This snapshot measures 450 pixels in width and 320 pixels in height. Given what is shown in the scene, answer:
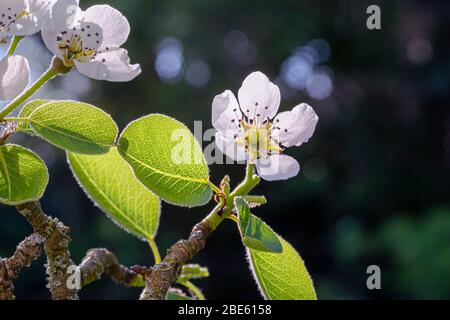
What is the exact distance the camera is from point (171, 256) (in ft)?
1.98

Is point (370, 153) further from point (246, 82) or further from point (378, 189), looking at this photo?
point (246, 82)

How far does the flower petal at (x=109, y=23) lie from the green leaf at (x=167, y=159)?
3.7 inches

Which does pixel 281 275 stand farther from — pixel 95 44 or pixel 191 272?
pixel 95 44

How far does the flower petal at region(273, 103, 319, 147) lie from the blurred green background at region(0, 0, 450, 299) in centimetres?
421

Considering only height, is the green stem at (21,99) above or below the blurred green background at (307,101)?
above

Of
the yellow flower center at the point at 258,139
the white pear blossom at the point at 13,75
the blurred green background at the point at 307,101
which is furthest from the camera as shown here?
the blurred green background at the point at 307,101

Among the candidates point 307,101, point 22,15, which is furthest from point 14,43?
point 307,101

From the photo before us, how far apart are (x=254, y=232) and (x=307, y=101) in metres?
5.29

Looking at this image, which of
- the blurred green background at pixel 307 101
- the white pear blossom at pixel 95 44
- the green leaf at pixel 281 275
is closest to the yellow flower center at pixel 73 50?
the white pear blossom at pixel 95 44

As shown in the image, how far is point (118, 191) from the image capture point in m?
0.75

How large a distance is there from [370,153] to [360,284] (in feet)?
4.37

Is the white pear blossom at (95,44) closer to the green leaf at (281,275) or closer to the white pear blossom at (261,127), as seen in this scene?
the white pear blossom at (261,127)

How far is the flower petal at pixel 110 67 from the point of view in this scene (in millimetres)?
616

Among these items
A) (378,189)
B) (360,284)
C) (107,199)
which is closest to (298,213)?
(378,189)
